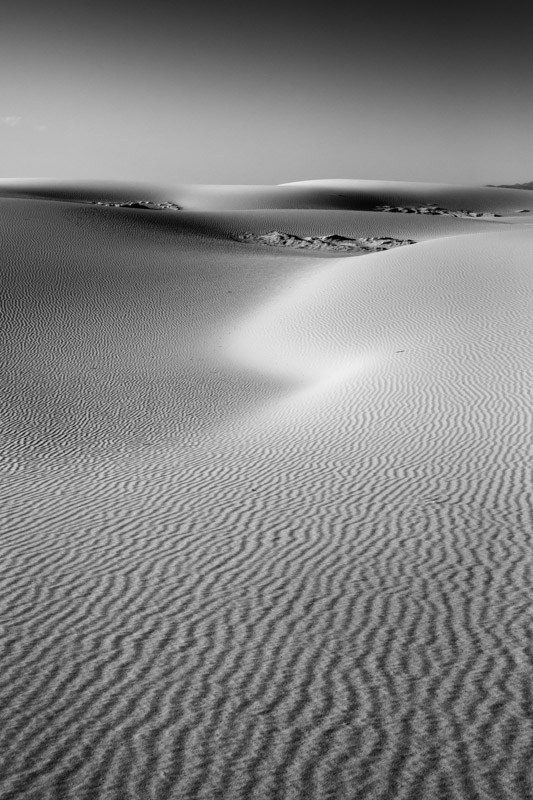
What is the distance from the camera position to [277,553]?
576 centimetres

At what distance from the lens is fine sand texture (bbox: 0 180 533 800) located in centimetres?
324

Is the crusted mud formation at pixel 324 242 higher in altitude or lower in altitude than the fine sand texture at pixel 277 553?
higher

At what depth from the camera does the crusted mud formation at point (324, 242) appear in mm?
31203

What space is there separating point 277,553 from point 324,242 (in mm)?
27449

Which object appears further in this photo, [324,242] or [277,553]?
[324,242]

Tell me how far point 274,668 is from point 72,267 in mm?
19720

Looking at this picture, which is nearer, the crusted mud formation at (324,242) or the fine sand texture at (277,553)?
the fine sand texture at (277,553)

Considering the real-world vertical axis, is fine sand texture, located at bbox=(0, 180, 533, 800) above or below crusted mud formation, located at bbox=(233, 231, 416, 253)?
below

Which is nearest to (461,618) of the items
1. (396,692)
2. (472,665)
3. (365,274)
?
(472,665)

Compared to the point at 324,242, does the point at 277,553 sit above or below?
below

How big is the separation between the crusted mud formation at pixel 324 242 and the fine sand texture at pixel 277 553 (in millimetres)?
13739

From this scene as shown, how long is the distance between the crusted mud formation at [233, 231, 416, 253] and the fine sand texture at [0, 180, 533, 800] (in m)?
13.7

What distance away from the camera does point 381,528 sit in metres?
6.25

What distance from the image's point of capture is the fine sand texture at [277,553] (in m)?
3.24
